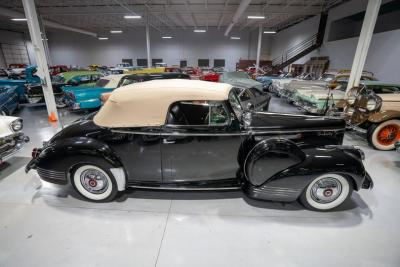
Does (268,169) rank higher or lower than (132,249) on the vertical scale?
higher

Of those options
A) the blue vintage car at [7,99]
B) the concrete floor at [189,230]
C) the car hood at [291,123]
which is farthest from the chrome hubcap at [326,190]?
the blue vintage car at [7,99]

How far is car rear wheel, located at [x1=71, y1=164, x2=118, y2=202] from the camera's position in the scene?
2.70 m

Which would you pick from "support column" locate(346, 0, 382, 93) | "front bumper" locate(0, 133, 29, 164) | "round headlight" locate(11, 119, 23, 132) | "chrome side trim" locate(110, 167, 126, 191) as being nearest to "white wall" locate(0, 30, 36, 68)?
"round headlight" locate(11, 119, 23, 132)

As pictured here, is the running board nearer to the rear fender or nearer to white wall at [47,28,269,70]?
the rear fender

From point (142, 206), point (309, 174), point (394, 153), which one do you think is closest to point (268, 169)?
point (309, 174)

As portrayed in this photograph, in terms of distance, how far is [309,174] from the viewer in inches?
95.6

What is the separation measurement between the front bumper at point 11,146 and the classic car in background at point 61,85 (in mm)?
4003

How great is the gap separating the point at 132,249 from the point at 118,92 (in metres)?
1.83

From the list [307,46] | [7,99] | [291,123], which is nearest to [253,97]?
[291,123]

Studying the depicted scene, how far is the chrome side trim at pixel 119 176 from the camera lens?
8.62 feet

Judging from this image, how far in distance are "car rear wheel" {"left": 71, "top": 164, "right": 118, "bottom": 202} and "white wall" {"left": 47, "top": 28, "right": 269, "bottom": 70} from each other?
83.4ft

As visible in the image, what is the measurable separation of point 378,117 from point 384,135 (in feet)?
1.59

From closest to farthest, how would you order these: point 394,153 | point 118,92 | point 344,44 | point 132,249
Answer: point 132,249 < point 118,92 < point 394,153 < point 344,44

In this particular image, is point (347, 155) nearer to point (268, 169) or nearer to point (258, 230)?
point (268, 169)
